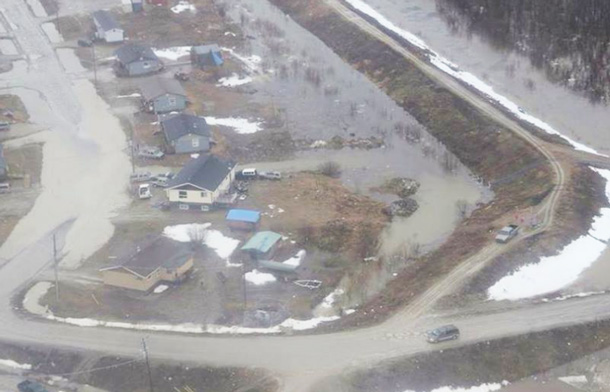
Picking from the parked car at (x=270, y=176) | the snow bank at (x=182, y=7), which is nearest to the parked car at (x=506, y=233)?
the parked car at (x=270, y=176)

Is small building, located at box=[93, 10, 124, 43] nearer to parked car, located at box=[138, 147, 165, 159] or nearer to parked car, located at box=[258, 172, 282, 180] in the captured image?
parked car, located at box=[138, 147, 165, 159]

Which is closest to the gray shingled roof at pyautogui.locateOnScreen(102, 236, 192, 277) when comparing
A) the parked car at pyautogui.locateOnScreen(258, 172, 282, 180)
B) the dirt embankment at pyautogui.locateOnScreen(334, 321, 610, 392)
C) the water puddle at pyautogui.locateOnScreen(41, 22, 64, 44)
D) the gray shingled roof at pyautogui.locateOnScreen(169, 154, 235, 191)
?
the gray shingled roof at pyautogui.locateOnScreen(169, 154, 235, 191)

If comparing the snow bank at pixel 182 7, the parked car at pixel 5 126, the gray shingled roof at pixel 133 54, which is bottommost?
the snow bank at pixel 182 7

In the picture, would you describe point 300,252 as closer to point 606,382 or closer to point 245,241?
point 245,241

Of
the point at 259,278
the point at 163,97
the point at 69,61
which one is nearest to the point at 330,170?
the point at 259,278

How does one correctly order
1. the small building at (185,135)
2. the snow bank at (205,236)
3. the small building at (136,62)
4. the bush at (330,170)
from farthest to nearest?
the small building at (136,62)
the small building at (185,135)
the bush at (330,170)
the snow bank at (205,236)

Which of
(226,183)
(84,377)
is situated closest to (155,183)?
(226,183)

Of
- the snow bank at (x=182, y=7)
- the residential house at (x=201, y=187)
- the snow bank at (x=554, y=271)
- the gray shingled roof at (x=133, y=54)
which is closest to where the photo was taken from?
the snow bank at (x=554, y=271)

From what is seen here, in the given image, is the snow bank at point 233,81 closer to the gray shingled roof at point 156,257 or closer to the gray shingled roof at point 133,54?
the gray shingled roof at point 133,54
